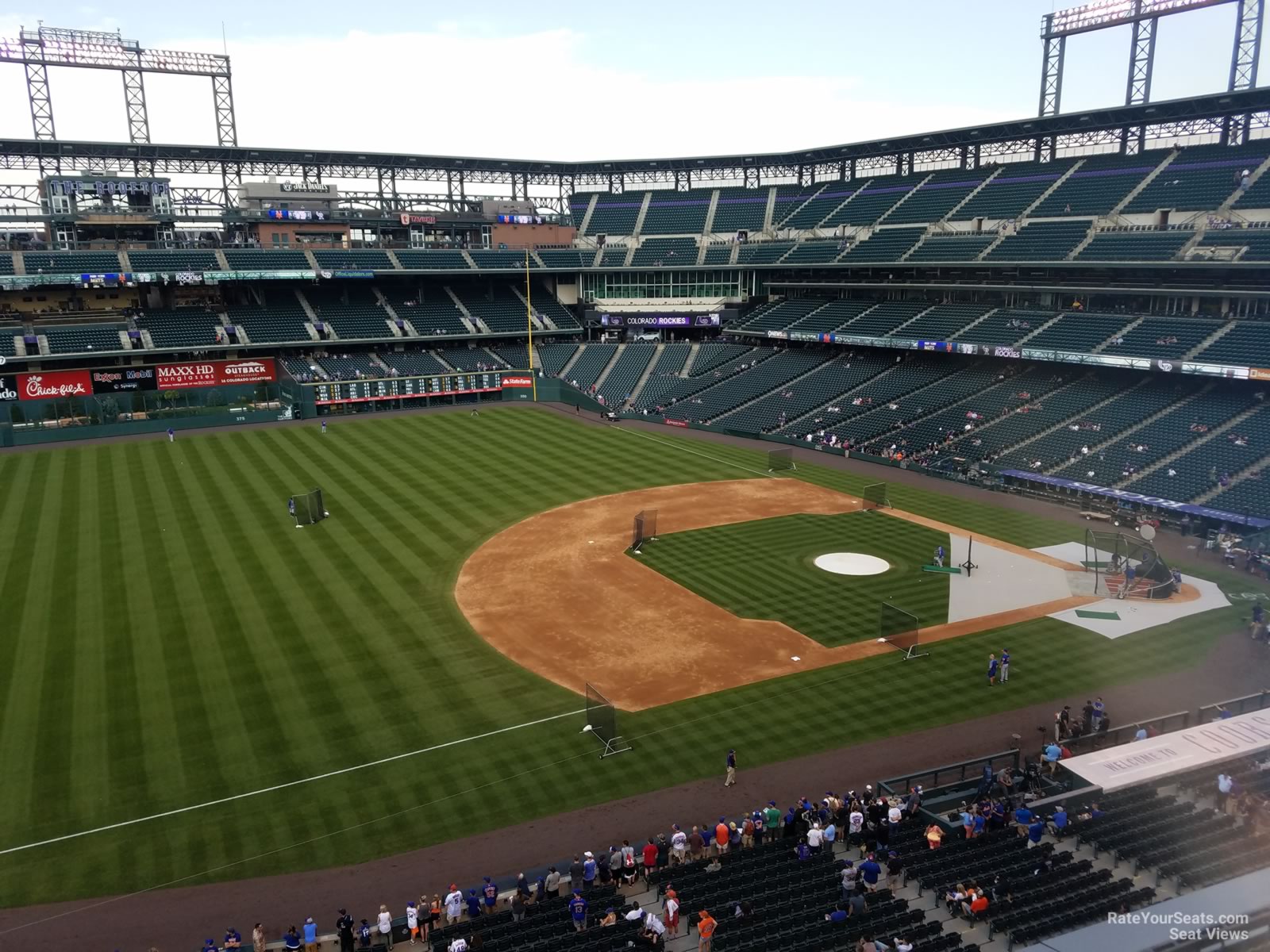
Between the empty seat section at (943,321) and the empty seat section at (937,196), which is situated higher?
the empty seat section at (937,196)

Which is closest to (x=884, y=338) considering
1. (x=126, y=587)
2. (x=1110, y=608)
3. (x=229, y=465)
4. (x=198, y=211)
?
(x=1110, y=608)

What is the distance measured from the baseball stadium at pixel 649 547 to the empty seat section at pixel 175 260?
46cm

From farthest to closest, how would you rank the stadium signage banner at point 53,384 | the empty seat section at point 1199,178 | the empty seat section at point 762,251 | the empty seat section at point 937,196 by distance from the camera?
the empty seat section at point 762,251, the empty seat section at point 937,196, the stadium signage banner at point 53,384, the empty seat section at point 1199,178

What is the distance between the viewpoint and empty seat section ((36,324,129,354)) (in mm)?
69250

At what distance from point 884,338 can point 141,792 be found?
2346 inches

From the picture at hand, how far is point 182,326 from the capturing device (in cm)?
7600

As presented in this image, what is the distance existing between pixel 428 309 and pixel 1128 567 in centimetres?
7209

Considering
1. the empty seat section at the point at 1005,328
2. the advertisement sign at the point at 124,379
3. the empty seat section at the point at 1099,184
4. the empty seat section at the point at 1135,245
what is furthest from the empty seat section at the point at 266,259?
the empty seat section at the point at 1135,245

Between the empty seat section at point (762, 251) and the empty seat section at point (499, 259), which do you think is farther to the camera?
the empty seat section at point (499, 259)

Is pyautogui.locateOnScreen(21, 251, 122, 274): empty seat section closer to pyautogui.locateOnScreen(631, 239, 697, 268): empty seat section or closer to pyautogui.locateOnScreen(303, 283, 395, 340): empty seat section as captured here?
pyautogui.locateOnScreen(303, 283, 395, 340): empty seat section

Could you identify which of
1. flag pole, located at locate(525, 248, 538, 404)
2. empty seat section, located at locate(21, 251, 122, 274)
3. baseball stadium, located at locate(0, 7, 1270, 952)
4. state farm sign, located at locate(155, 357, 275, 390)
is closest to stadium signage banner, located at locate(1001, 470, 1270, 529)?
baseball stadium, located at locate(0, 7, 1270, 952)

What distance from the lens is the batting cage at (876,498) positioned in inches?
1823

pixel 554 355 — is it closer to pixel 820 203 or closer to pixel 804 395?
pixel 804 395

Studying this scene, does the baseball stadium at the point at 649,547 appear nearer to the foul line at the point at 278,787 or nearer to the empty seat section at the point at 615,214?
the foul line at the point at 278,787
